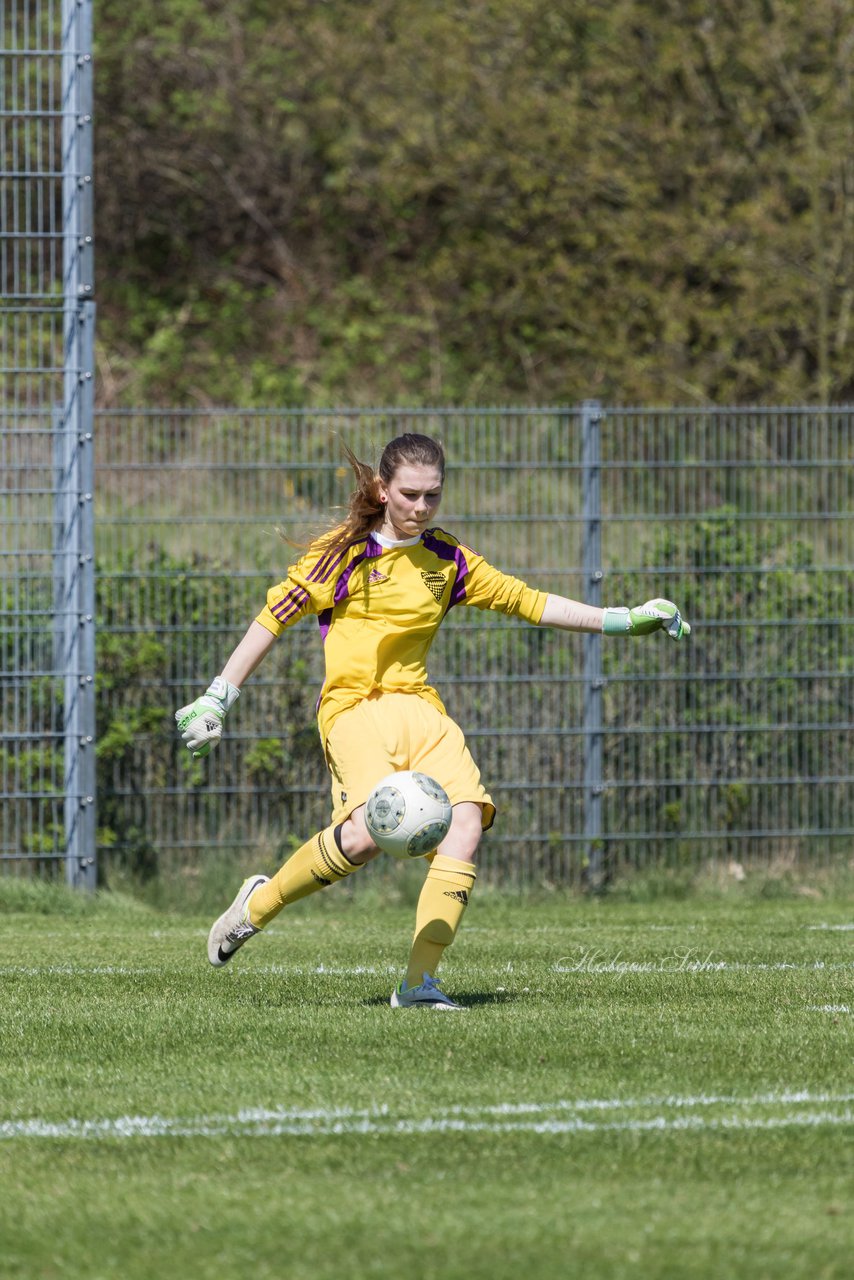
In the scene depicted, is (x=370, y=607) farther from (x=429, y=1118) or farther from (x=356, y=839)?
(x=429, y=1118)

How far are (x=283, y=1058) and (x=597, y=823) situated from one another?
17.1 feet

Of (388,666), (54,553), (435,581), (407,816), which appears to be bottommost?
(407,816)

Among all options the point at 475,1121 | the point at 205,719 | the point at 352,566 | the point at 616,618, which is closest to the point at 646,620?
the point at 616,618

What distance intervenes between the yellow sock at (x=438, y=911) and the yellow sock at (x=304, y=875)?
0.27 meters

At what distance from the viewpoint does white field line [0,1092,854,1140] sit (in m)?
4.14

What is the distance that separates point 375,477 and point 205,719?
1.02 metres

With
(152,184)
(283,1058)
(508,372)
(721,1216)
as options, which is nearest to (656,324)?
(508,372)

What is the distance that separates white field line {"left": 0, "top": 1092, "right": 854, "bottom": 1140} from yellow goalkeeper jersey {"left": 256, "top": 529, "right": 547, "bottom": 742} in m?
2.13

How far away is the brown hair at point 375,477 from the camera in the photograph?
610cm

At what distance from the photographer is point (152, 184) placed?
19484 millimetres

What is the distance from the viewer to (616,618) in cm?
632

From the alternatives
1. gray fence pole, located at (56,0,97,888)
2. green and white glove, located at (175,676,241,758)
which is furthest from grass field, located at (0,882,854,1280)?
gray fence pole, located at (56,0,97,888)

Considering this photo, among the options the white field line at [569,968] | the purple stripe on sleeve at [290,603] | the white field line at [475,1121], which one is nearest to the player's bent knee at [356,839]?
the purple stripe on sleeve at [290,603]

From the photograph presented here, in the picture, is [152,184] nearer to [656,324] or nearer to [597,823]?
[656,324]
